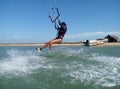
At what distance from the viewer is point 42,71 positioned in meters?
15.3

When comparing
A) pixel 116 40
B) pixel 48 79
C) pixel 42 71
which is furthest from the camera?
pixel 116 40

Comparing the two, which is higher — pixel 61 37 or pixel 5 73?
pixel 61 37

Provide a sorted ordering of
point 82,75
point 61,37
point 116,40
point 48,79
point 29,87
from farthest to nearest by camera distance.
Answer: point 116,40, point 61,37, point 82,75, point 48,79, point 29,87

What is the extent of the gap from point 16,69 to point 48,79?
3.23 metres

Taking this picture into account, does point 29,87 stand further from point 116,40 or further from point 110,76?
point 116,40

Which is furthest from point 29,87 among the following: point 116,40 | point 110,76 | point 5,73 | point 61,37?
point 116,40

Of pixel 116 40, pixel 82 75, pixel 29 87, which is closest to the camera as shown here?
pixel 29 87

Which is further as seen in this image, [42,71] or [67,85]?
[42,71]

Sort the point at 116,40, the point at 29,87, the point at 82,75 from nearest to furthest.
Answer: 1. the point at 29,87
2. the point at 82,75
3. the point at 116,40

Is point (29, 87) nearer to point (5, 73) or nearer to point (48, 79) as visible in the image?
point (48, 79)

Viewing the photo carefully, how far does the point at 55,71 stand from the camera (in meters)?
15.4

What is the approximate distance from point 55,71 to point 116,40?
231ft

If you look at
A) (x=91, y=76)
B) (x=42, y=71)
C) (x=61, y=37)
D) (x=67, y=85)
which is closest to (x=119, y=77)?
(x=91, y=76)

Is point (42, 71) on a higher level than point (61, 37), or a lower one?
lower
